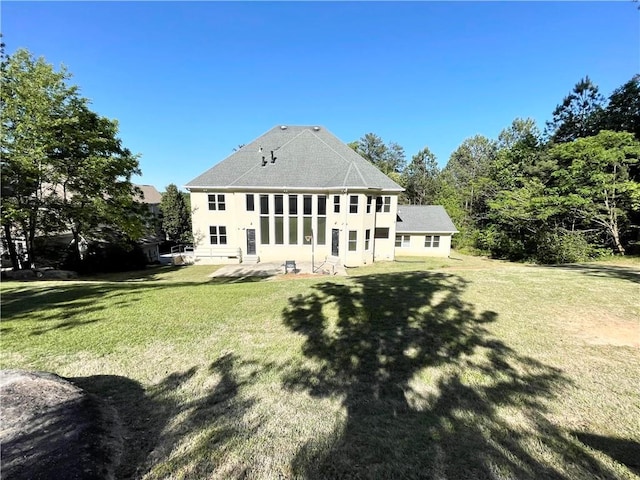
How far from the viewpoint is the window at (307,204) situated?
22094mm

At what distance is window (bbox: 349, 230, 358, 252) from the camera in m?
21.2

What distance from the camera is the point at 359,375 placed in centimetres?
464

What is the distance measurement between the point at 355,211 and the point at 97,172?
625 inches

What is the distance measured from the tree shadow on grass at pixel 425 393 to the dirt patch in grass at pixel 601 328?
4.94 feet

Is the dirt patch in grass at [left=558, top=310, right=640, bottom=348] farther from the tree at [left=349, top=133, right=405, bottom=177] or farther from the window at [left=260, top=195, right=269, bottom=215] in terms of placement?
the tree at [left=349, top=133, right=405, bottom=177]

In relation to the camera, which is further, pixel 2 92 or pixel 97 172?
pixel 97 172

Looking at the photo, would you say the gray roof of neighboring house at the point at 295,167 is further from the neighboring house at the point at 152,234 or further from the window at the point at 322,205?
the neighboring house at the point at 152,234

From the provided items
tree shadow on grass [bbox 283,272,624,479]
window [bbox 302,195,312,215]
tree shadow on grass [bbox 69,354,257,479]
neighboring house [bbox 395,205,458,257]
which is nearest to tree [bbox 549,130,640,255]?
neighboring house [bbox 395,205,458,257]

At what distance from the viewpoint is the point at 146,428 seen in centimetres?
346

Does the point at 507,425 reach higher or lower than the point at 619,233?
lower

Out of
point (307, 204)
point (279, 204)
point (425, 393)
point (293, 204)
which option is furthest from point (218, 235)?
point (425, 393)

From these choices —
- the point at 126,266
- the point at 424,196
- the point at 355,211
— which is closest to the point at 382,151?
the point at 424,196

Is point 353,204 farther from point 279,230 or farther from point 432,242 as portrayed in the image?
point 432,242

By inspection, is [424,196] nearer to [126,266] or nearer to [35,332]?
[126,266]
